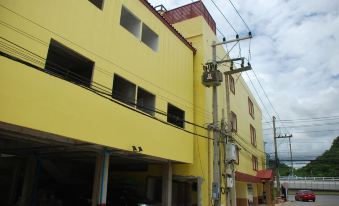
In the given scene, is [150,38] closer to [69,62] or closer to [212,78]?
[212,78]

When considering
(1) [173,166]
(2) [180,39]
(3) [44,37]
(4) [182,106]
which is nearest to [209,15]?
(2) [180,39]

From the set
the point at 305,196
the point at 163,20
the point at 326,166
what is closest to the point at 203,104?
the point at 163,20

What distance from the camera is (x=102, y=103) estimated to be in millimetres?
10469

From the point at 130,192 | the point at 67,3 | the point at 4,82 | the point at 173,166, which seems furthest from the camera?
the point at 173,166

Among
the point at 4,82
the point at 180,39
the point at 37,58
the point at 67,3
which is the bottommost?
the point at 4,82

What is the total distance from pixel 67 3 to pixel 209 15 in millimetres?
13114

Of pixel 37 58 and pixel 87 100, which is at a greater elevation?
pixel 37 58

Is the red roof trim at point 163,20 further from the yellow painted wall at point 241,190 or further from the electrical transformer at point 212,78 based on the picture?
the yellow painted wall at point 241,190

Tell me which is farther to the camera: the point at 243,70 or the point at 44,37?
the point at 243,70

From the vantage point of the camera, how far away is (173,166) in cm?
1703

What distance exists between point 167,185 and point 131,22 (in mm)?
8108

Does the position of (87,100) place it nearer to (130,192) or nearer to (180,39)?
(130,192)

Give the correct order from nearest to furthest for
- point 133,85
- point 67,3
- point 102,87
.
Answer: point 67,3, point 102,87, point 133,85

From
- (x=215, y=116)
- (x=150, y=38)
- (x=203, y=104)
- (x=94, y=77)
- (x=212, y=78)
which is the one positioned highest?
(x=150, y=38)
